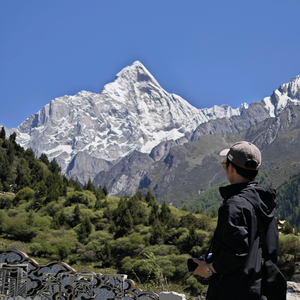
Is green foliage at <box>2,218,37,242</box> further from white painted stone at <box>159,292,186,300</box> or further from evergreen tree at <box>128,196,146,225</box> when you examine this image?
white painted stone at <box>159,292,186,300</box>

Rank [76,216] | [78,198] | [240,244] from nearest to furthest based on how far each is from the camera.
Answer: [240,244], [76,216], [78,198]

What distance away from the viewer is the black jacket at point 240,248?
2.22m

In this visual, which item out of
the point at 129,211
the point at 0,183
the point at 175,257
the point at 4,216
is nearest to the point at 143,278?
the point at 175,257

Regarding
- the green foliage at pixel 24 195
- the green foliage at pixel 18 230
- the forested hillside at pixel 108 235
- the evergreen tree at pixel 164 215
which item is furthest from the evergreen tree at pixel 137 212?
the green foliage at pixel 24 195

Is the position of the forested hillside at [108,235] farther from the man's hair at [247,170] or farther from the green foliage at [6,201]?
the man's hair at [247,170]

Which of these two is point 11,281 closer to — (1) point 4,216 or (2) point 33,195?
(1) point 4,216

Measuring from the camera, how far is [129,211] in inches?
1608

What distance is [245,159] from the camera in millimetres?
2537

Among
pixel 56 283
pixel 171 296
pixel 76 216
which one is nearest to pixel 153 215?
pixel 76 216

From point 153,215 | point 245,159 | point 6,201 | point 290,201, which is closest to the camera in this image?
point 245,159

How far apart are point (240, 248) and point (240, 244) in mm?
26

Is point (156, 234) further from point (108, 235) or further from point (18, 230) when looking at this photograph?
point (18, 230)

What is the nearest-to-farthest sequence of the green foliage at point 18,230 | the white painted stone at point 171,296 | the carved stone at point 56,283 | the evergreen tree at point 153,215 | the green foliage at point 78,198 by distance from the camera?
1. the white painted stone at point 171,296
2. the carved stone at point 56,283
3. the green foliage at point 18,230
4. the evergreen tree at point 153,215
5. the green foliage at point 78,198

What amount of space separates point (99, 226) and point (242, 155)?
39.8 m
